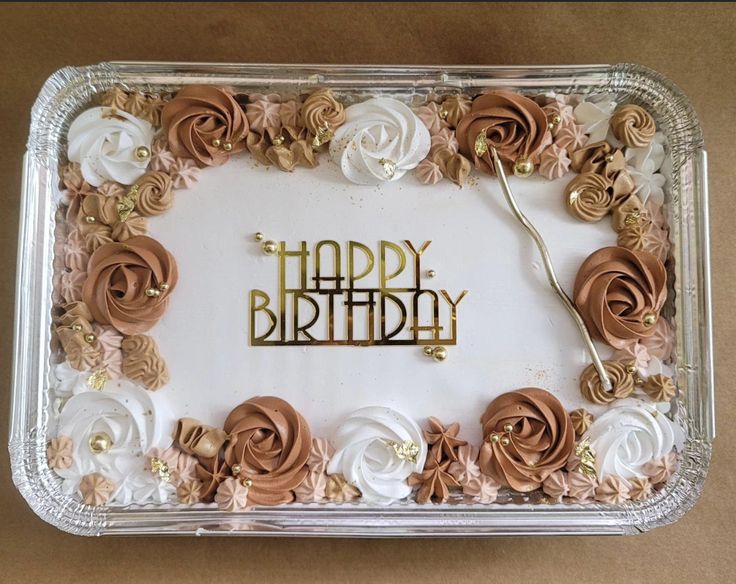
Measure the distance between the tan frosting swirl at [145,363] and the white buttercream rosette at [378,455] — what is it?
456mm

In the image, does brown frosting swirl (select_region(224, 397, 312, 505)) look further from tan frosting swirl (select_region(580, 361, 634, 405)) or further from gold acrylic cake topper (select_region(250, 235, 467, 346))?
tan frosting swirl (select_region(580, 361, 634, 405))

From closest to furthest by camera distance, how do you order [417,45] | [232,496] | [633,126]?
1. [232,496]
2. [633,126]
3. [417,45]

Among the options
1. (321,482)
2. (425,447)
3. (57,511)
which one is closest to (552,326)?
(425,447)

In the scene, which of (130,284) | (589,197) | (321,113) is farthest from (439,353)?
(130,284)

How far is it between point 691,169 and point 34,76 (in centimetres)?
178

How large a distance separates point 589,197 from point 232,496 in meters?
1.10

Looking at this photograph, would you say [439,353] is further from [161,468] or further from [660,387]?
[161,468]

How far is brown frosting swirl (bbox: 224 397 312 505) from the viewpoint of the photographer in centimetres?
128

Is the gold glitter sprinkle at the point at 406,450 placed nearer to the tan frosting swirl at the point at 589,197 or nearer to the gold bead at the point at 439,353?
the gold bead at the point at 439,353

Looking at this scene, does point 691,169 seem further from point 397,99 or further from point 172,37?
point 172,37

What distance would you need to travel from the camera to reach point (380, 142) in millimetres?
1353

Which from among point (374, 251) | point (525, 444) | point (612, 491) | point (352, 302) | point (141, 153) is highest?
point (141, 153)

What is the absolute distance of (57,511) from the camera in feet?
4.27

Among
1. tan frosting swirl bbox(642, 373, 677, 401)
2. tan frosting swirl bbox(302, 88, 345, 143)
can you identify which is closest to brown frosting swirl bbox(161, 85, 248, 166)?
tan frosting swirl bbox(302, 88, 345, 143)
